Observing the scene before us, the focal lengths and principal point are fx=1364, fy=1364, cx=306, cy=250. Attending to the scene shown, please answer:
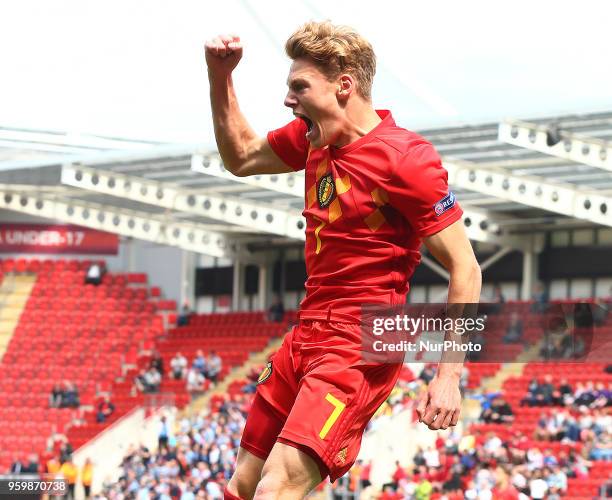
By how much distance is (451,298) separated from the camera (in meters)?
4.02

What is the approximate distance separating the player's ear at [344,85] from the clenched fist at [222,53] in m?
0.41

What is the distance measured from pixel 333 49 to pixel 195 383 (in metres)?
25.2

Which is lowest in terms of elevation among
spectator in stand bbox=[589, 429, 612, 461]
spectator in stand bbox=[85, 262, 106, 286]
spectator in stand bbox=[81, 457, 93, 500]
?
spectator in stand bbox=[81, 457, 93, 500]

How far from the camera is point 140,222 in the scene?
99.7ft

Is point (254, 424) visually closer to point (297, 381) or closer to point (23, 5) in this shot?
point (297, 381)

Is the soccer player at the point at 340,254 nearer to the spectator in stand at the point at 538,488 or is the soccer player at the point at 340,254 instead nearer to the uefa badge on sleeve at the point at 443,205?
the uefa badge on sleeve at the point at 443,205

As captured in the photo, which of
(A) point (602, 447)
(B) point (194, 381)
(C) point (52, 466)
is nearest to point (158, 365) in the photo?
(B) point (194, 381)

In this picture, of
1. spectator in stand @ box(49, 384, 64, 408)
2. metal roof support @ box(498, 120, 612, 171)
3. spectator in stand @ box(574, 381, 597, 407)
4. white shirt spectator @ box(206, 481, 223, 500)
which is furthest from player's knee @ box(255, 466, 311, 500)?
spectator in stand @ box(49, 384, 64, 408)

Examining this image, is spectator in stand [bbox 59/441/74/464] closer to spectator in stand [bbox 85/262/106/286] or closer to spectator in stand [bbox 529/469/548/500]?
spectator in stand [bbox 85/262/106/286]

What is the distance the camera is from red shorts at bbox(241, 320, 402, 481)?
4105 mm

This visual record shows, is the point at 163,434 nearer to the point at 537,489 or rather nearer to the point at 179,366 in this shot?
the point at 179,366

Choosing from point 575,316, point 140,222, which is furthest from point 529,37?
point 575,316

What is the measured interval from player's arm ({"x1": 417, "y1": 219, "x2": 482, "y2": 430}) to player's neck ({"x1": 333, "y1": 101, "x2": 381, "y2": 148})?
0.41m

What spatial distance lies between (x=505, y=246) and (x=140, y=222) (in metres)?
8.07
